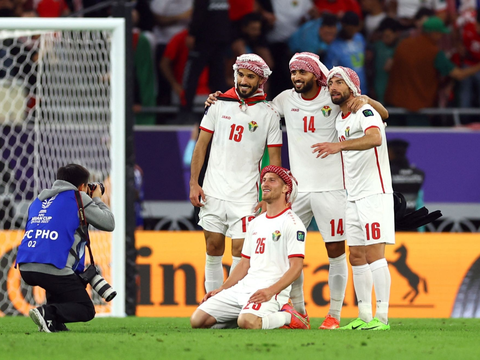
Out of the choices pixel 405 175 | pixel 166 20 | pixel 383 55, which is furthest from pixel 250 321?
pixel 166 20

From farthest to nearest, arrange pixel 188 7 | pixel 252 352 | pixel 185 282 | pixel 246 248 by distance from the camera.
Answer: pixel 188 7 → pixel 185 282 → pixel 246 248 → pixel 252 352

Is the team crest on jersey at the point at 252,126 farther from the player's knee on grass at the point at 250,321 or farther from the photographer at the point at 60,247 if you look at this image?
the player's knee on grass at the point at 250,321

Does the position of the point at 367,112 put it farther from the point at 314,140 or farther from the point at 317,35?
the point at 317,35

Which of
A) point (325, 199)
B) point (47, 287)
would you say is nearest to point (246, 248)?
point (325, 199)

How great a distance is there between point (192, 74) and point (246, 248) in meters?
5.82

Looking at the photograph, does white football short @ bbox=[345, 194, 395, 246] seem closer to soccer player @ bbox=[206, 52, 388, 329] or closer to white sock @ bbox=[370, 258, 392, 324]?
white sock @ bbox=[370, 258, 392, 324]

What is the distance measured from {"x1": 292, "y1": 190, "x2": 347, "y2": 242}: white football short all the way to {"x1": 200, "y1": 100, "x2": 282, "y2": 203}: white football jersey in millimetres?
479

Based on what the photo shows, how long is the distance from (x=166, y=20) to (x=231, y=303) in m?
7.28

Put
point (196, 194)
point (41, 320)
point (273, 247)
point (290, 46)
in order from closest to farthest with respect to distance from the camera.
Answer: point (41, 320) → point (273, 247) → point (196, 194) → point (290, 46)

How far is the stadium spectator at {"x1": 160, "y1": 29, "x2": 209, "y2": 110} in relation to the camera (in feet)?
44.1

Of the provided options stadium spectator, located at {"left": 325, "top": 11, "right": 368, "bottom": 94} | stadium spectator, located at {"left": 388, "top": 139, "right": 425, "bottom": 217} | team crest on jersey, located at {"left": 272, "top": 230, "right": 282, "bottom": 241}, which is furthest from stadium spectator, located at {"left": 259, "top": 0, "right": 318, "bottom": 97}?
team crest on jersey, located at {"left": 272, "top": 230, "right": 282, "bottom": 241}

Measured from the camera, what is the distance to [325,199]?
25.5 ft

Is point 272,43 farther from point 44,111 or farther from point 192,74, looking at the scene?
point 44,111

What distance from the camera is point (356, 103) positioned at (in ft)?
24.5
